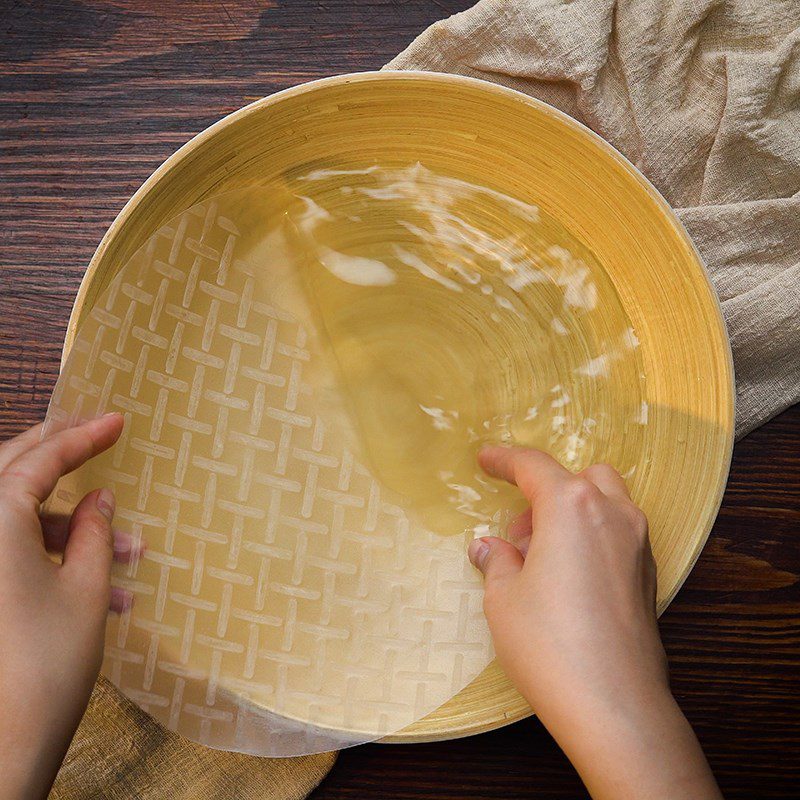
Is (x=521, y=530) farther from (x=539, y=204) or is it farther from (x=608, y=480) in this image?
(x=539, y=204)

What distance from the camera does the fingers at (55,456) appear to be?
1.30 ft

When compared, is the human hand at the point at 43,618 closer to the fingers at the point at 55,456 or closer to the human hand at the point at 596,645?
the fingers at the point at 55,456

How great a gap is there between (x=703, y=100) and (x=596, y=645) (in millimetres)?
431

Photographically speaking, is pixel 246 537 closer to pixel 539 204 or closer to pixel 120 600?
pixel 120 600

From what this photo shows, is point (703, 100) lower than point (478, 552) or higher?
higher

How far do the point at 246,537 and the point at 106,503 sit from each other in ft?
0.36

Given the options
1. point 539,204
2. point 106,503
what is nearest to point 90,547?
point 106,503

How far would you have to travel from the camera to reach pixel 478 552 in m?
0.52

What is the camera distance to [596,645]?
0.42 meters

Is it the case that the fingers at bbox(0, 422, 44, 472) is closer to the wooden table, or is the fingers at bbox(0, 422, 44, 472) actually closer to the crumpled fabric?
the wooden table

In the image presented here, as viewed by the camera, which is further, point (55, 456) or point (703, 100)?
point (703, 100)

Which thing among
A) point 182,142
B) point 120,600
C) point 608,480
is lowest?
point 120,600

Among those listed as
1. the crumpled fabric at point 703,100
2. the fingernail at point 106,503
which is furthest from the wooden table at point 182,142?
the fingernail at point 106,503

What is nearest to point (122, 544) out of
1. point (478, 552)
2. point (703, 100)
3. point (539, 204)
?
point (478, 552)
